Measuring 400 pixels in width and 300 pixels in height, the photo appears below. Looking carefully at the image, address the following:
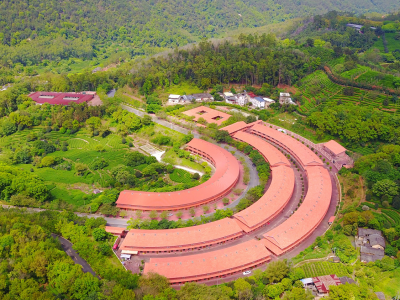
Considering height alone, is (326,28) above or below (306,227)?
above

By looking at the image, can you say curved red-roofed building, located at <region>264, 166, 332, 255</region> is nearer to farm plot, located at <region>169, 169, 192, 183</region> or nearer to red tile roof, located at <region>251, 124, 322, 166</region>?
red tile roof, located at <region>251, 124, 322, 166</region>

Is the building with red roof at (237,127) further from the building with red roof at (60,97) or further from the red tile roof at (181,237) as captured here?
the building with red roof at (60,97)

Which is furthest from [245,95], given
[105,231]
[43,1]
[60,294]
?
[43,1]

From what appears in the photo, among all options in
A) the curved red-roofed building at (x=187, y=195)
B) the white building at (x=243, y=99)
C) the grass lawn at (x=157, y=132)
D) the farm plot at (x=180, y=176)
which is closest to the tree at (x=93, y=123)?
the grass lawn at (x=157, y=132)

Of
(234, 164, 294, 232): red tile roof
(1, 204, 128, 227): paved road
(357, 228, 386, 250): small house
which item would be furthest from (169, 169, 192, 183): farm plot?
(357, 228, 386, 250): small house

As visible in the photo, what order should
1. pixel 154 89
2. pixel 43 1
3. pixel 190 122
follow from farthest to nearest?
pixel 43 1 < pixel 154 89 < pixel 190 122

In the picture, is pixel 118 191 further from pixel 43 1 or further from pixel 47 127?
pixel 43 1
